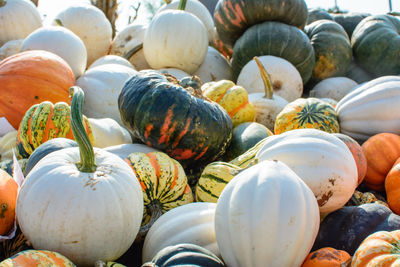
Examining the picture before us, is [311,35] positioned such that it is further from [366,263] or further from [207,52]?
[366,263]

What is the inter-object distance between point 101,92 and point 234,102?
1.09 m

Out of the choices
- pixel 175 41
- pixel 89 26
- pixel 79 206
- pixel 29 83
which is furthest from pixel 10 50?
pixel 79 206

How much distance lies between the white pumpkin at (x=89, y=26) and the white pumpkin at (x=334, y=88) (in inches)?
97.5

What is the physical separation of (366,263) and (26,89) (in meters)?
2.56

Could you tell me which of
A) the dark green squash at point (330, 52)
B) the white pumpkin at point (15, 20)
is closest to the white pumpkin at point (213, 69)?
the dark green squash at point (330, 52)

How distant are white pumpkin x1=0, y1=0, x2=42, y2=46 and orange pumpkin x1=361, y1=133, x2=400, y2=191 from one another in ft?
12.3

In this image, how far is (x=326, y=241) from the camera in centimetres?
173

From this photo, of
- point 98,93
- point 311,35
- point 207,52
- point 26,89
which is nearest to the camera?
point 26,89

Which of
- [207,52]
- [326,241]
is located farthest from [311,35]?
[326,241]

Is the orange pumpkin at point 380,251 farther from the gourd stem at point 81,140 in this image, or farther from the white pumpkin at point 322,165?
the gourd stem at point 81,140

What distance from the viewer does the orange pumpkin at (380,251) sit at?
1264 millimetres

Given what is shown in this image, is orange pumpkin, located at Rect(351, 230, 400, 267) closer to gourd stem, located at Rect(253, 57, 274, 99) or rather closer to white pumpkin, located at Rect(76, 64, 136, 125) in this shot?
gourd stem, located at Rect(253, 57, 274, 99)

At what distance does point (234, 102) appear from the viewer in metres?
3.00

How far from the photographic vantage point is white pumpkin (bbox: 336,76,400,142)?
2669 millimetres
